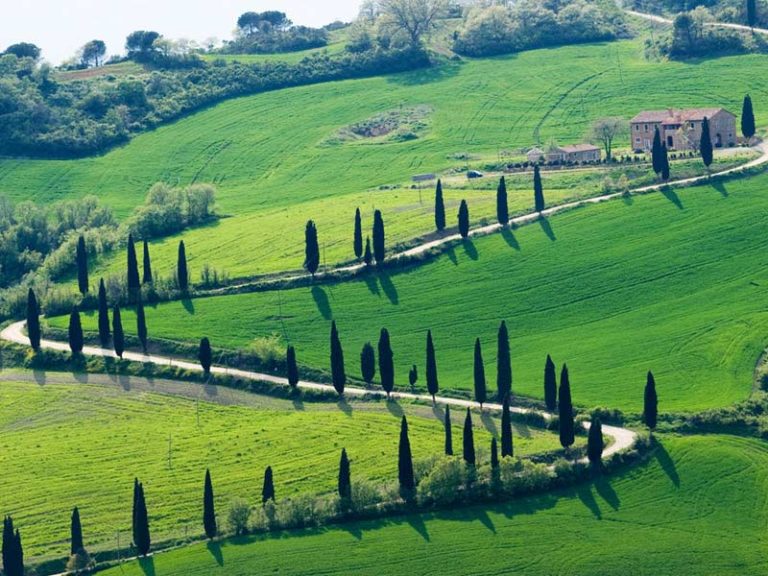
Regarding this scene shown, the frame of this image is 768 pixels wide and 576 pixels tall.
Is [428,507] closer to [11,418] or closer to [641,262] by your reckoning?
[11,418]

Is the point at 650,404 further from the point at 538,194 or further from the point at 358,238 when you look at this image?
the point at 538,194

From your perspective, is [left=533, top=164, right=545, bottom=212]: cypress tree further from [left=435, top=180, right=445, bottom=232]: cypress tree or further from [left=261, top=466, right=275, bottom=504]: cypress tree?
[left=261, top=466, right=275, bottom=504]: cypress tree

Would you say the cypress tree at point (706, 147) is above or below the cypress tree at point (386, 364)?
above

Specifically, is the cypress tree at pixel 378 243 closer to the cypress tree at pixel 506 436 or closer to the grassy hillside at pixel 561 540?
the cypress tree at pixel 506 436

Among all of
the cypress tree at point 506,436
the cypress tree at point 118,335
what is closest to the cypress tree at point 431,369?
the cypress tree at point 506,436

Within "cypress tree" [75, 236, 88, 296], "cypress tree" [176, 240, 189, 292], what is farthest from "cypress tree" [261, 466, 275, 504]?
"cypress tree" [75, 236, 88, 296]

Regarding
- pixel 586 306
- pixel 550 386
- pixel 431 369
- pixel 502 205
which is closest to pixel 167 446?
pixel 431 369
